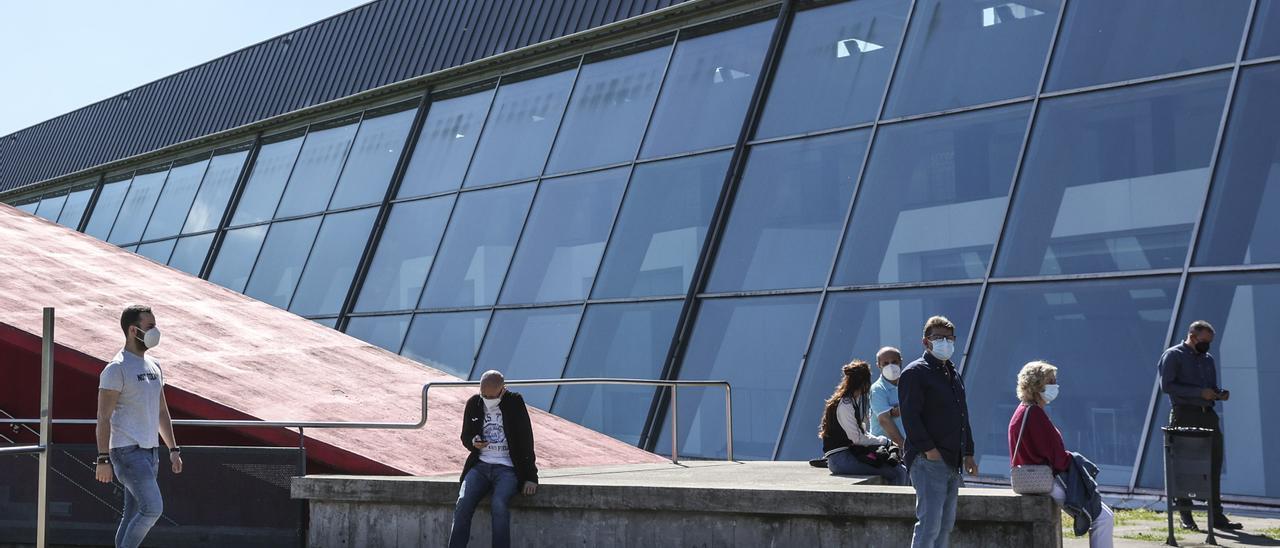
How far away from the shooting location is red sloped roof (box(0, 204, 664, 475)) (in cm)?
1134

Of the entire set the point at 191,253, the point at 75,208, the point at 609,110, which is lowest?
the point at 191,253

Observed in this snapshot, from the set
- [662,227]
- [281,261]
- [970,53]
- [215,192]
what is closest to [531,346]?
[662,227]

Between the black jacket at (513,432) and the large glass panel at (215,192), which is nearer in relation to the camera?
the black jacket at (513,432)

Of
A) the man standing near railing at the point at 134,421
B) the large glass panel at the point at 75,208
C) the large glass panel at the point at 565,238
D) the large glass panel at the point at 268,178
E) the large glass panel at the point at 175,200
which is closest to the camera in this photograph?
the man standing near railing at the point at 134,421

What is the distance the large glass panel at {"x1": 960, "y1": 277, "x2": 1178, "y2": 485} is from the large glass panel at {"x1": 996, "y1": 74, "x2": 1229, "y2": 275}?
0.30 metres

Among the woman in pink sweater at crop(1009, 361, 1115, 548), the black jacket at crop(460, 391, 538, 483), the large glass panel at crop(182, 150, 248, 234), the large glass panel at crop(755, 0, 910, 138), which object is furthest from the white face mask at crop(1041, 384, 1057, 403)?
the large glass panel at crop(182, 150, 248, 234)

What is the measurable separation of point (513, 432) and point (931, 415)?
3234 millimetres

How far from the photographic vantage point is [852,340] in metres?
14.0

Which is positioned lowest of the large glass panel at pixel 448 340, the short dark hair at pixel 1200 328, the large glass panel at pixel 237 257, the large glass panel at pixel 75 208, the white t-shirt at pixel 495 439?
the white t-shirt at pixel 495 439

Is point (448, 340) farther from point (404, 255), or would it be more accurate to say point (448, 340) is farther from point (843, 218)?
point (843, 218)

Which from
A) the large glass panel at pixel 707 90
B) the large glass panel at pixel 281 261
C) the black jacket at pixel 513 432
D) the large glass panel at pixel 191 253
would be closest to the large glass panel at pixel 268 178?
the large glass panel at pixel 281 261

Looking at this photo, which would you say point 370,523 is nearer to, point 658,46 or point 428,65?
point 658,46

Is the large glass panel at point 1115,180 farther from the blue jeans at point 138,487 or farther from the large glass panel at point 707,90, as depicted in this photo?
the blue jeans at point 138,487

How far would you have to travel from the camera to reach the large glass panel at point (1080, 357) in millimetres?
11711
